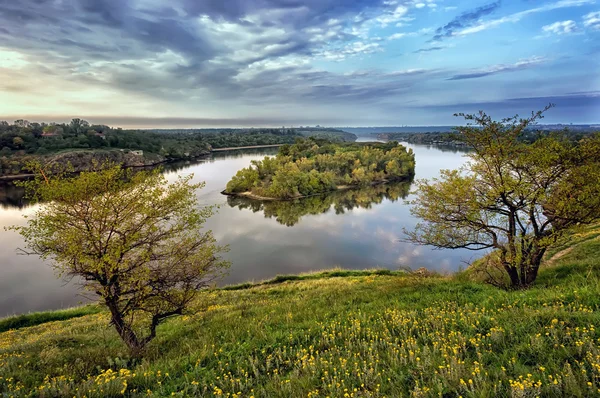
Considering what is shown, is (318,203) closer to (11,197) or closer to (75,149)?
(11,197)

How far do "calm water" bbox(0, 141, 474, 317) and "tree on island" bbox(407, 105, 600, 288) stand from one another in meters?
12.5

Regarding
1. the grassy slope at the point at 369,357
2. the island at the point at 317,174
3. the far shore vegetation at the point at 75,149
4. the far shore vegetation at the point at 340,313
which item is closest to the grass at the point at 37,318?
the far shore vegetation at the point at 340,313

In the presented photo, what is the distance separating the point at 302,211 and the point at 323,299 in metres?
45.5

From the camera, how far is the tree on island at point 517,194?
9242 mm

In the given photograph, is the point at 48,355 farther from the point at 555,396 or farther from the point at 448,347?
the point at 555,396

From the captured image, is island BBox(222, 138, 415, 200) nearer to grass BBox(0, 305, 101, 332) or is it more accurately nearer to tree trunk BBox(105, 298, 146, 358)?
grass BBox(0, 305, 101, 332)

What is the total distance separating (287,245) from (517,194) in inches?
1169

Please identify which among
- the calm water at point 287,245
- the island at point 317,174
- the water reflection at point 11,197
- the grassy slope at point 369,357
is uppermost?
the grassy slope at point 369,357

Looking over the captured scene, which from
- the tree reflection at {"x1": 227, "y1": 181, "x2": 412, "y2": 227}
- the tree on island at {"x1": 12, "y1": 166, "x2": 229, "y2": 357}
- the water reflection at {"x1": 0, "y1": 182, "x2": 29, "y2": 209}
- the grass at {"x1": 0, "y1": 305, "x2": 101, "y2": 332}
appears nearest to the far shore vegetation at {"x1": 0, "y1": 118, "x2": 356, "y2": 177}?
the water reflection at {"x1": 0, "y1": 182, "x2": 29, "y2": 209}

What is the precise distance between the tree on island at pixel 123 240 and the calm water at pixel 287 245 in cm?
1613

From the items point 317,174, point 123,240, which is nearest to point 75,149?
point 317,174

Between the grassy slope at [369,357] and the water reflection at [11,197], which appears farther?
the water reflection at [11,197]

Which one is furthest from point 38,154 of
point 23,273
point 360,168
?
point 360,168

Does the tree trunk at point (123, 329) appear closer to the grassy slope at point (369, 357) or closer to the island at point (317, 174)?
the grassy slope at point (369, 357)
